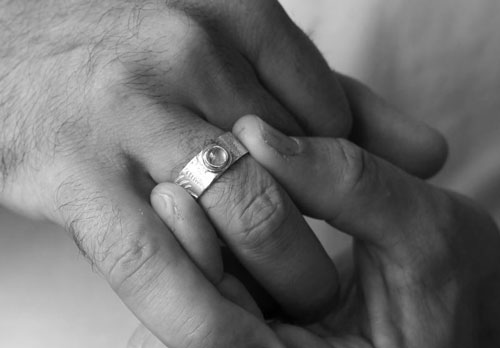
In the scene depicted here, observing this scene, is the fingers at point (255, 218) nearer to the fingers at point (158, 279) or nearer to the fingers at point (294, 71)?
the fingers at point (158, 279)

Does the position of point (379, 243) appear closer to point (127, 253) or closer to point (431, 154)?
point (431, 154)

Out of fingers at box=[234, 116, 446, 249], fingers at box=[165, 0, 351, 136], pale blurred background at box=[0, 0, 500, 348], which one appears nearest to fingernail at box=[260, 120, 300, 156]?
fingers at box=[234, 116, 446, 249]

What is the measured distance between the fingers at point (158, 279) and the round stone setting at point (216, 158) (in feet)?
0.27

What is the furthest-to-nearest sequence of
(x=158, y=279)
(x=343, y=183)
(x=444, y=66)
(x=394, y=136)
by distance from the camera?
(x=444, y=66) → (x=394, y=136) → (x=343, y=183) → (x=158, y=279)

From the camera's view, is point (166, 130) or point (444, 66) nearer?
point (166, 130)

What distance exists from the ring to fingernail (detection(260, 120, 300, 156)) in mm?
35

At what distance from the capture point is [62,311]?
1009 millimetres

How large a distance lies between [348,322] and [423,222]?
17cm

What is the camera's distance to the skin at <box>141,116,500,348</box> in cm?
75

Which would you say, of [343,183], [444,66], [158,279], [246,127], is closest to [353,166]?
[343,183]

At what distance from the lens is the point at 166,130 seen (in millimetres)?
758

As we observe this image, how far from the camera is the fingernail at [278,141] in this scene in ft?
2.47

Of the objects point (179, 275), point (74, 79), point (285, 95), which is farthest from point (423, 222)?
point (74, 79)

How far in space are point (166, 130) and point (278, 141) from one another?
0.44ft
